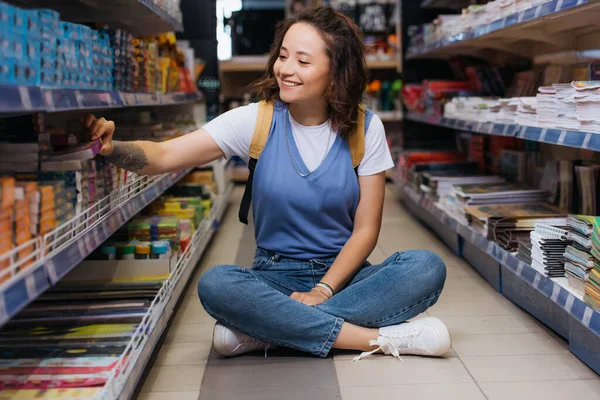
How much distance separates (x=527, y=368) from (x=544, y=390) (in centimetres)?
19

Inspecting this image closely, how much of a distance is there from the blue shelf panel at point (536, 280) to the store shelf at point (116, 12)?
182cm

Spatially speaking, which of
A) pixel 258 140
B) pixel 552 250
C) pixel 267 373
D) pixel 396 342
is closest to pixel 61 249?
pixel 267 373

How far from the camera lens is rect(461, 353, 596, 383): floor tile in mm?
2391

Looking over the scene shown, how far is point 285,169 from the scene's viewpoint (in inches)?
105

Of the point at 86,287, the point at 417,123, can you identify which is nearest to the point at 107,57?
the point at 86,287

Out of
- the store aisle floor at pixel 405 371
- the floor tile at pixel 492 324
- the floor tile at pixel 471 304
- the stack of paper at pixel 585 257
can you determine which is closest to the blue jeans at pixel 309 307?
the store aisle floor at pixel 405 371

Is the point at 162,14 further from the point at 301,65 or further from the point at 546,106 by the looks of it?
the point at 546,106

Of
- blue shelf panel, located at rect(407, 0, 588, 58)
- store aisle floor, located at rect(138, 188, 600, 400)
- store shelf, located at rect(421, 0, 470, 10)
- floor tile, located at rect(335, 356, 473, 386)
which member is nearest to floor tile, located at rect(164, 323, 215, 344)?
store aisle floor, located at rect(138, 188, 600, 400)

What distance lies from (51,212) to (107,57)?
91 cm

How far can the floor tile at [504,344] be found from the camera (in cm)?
263

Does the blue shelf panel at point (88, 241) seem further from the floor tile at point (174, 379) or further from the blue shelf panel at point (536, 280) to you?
the blue shelf panel at point (536, 280)

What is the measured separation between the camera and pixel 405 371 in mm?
Result: 2445

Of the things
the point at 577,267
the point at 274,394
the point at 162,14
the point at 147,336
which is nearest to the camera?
the point at 274,394

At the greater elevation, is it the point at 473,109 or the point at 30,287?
the point at 473,109
